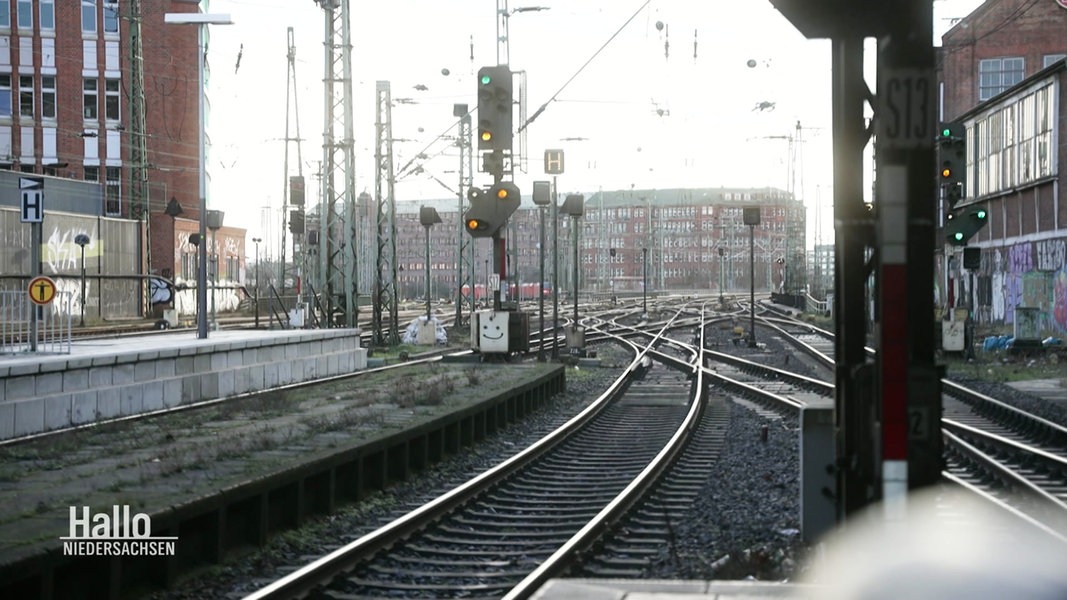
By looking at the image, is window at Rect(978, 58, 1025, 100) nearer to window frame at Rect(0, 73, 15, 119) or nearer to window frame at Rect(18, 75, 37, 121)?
window frame at Rect(18, 75, 37, 121)

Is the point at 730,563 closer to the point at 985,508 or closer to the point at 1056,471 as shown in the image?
the point at 985,508

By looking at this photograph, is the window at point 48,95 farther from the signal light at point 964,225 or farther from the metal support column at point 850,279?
the metal support column at point 850,279

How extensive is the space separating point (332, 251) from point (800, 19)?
1022 inches

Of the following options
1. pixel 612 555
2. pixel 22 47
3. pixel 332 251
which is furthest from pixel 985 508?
pixel 22 47

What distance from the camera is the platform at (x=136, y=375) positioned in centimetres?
1418

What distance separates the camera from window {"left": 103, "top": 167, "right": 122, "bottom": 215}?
55.8 meters

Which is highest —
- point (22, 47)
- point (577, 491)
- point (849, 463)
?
point (22, 47)

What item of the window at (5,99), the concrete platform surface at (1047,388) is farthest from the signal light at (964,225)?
the window at (5,99)

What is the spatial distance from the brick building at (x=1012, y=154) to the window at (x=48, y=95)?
3762 cm

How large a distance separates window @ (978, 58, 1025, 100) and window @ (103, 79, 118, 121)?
38891 millimetres

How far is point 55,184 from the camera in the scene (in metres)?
41.5

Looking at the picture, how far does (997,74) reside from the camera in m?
56.5

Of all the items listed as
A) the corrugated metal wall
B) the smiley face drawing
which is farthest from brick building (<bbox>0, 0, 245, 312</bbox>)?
the smiley face drawing

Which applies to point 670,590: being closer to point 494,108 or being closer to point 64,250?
point 494,108
